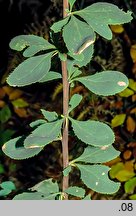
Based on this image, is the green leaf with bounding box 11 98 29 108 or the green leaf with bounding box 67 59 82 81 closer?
the green leaf with bounding box 67 59 82 81

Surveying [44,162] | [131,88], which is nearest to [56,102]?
[44,162]

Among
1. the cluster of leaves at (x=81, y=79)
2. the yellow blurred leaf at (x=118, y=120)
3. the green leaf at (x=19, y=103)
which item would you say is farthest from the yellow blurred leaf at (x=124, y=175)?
the cluster of leaves at (x=81, y=79)

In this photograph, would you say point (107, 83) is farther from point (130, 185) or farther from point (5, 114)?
point (5, 114)

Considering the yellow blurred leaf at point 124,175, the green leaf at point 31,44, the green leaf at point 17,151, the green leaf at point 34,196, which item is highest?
the green leaf at point 31,44

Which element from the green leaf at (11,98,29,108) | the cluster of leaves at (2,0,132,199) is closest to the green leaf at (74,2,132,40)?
the cluster of leaves at (2,0,132,199)

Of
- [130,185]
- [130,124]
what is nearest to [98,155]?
[130,185]

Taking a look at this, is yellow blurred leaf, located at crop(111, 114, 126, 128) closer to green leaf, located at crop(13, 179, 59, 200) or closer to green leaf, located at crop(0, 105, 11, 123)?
green leaf, located at crop(0, 105, 11, 123)

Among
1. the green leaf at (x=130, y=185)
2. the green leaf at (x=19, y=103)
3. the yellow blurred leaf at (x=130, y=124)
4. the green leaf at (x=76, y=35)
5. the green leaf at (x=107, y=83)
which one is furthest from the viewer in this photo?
the green leaf at (x=19, y=103)

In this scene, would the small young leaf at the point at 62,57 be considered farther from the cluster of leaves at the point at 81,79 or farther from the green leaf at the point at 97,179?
the green leaf at the point at 97,179
